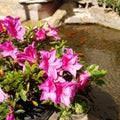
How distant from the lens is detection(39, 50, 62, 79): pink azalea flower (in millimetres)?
1953

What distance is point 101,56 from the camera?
5945 millimetres

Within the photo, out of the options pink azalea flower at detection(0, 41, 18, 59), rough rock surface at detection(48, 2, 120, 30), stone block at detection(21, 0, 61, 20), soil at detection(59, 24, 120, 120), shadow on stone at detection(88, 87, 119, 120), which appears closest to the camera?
pink azalea flower at detection(0, 41, 18, 59)

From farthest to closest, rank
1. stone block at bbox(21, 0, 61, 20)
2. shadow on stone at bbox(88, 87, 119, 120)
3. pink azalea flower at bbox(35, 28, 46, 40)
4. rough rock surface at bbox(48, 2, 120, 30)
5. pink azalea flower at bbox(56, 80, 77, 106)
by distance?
stone block at bbox(21, 0, 61, 20) < rough rock surface at bbox(48, 2, 120, 30) < shadow on stone at bbox(88, 87, 119, 120) < pink azalea flower at bbox(35, 28, 46, 40) < pink azalea flower at bbox(56, 80, 77, 106)

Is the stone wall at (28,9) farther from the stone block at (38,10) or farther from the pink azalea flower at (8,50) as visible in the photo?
the pink azalea flower at (8,50)

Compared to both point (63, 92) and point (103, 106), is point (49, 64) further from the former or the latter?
point (103, 106)

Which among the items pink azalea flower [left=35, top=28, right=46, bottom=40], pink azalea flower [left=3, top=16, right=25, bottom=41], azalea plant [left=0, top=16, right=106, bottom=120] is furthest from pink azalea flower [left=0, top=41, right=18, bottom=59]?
pink azalea flower [left=35, top=28, right=46, bottom=40]

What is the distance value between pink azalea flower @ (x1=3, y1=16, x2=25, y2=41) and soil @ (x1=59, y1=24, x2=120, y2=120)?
1143 millimetres

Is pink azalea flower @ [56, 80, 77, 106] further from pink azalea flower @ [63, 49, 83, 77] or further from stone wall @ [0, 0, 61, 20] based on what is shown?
stone wall @ [0, 0, 61, 20]

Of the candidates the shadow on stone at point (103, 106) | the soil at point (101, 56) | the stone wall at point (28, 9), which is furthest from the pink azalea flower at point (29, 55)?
the stone wall at point (28, 9)

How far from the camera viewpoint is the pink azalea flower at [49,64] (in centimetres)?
195

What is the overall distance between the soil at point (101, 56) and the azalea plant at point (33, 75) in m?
0.91

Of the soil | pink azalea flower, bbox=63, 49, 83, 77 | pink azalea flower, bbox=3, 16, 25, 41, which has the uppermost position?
pink azalea flower, bbox=3, 16, 25, 41

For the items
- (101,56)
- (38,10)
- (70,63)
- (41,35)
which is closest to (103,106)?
(41,35)

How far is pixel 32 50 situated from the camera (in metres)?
2.08
